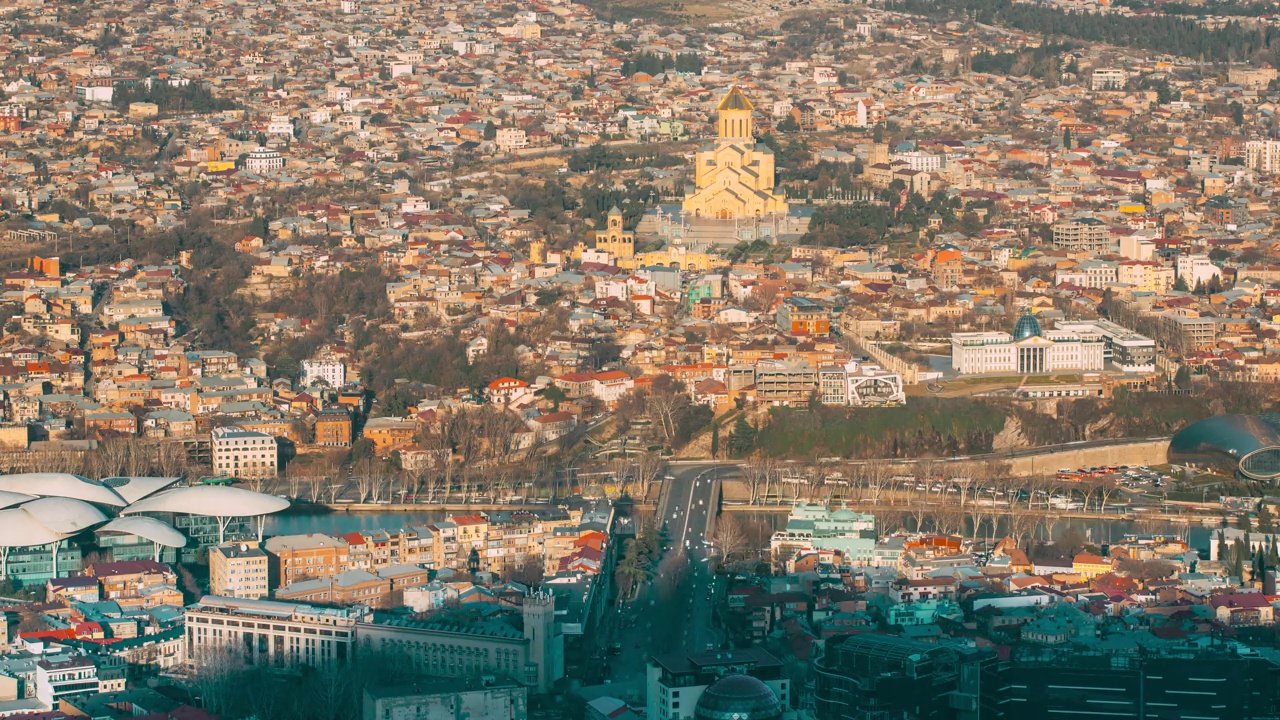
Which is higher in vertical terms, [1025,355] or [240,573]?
[1025,355]

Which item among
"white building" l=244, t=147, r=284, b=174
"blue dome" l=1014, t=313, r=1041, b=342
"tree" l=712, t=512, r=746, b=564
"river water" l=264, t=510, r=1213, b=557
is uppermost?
"white building" l=244, t=147, r=284, b=174

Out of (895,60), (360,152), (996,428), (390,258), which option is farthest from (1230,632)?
(895,60)

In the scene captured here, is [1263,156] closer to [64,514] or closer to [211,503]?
[211,503]

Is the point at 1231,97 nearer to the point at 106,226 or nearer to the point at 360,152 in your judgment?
the point at 360,152

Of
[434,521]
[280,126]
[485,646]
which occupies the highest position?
[280,126]

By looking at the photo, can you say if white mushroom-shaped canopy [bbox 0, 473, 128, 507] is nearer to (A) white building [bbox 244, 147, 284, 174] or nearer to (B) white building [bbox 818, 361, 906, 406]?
(B) white building [bbox 818, 361, 906, 406]

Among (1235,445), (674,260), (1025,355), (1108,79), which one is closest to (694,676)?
(1235,445)

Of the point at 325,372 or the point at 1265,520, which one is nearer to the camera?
the point at 1265,520

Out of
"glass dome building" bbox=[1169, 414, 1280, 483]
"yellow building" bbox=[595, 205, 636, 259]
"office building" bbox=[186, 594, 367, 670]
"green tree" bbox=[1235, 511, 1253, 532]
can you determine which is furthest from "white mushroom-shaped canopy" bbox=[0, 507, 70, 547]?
"yellow building" bbox=[595, 205, 636, 259]

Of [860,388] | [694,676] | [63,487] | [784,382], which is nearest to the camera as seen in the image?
[694,676]
